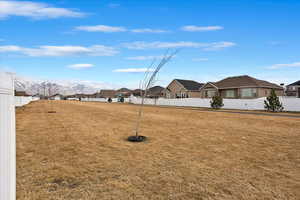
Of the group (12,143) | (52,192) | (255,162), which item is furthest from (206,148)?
(12,143)

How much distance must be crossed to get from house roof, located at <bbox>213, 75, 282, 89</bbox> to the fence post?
3866 cm

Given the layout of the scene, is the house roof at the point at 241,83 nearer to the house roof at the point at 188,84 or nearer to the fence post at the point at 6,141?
the house roof at the point at 188,84

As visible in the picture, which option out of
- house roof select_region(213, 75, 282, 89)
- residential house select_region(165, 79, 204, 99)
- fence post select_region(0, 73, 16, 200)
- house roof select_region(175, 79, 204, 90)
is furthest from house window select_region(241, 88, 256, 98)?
fence post select_region(0, 73, 16, 200)

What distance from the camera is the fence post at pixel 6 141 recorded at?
1.49 meters

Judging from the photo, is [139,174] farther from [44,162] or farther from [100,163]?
[44,162]

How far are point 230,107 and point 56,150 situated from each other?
28.0 meters

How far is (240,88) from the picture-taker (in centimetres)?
3688

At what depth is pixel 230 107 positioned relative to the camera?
2942 cm

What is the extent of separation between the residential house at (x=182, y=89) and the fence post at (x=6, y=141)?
47.6 m

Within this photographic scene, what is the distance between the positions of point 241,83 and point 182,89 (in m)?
15.2

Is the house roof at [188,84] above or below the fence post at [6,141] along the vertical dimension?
above

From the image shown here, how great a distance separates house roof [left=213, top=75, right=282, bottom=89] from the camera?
35.6m

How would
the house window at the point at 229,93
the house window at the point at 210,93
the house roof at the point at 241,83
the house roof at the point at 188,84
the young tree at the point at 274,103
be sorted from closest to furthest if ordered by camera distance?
the young tree at the point at 274,103, the house roof at the point at 241,83, the house window at the point at 229,93, the house window at the point at 210,93, the house roof at the point at 188,84

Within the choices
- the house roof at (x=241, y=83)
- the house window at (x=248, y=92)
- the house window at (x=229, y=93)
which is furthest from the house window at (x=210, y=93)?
the house window at (x=248, y=92)
